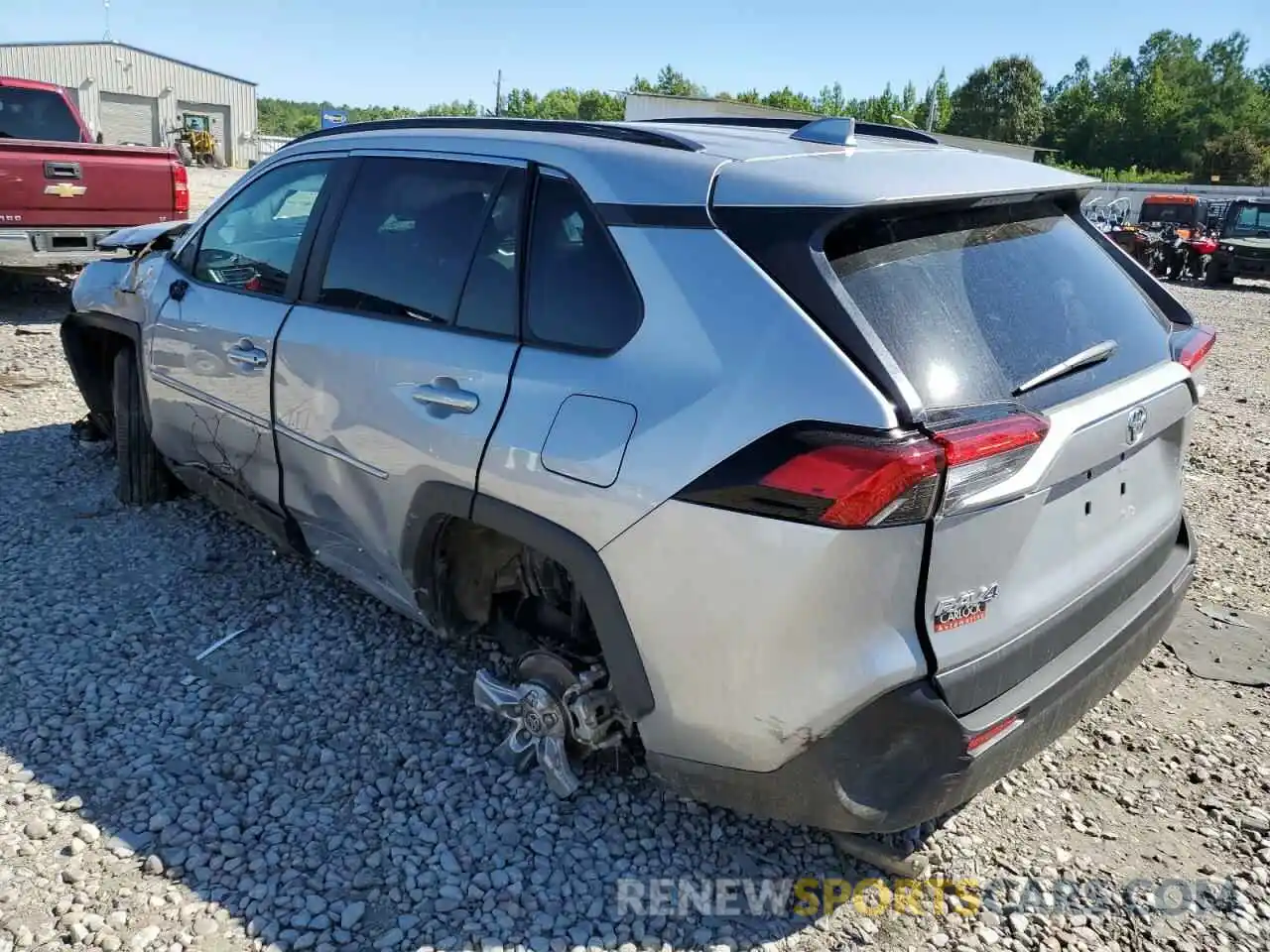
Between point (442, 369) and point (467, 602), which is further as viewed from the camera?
point (467, 602)

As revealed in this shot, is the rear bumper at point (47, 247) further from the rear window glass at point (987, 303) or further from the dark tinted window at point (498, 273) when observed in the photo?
the rear window glass at point (987, 303)

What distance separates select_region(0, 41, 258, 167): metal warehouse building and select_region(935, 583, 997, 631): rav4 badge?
152ft

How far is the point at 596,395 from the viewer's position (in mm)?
2367

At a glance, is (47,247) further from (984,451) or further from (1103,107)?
(1103,107)

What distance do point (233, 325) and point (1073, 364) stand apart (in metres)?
2.89

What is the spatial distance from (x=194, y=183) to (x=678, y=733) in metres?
31.6

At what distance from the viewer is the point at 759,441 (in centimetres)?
207

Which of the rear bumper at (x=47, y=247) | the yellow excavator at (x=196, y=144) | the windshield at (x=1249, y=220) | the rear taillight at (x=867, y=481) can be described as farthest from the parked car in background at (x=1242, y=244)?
the yellow excavator at (x=196, y=144)

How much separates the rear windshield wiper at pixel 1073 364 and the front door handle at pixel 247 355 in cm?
252

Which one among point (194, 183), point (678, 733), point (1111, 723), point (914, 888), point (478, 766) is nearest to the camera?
point (678, 733)

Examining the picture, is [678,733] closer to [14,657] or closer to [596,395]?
[596,395]

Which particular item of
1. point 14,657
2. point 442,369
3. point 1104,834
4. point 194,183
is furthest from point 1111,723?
point 194,183

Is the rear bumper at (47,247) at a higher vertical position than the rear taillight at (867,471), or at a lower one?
lower

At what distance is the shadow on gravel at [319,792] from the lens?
8.05 feet
